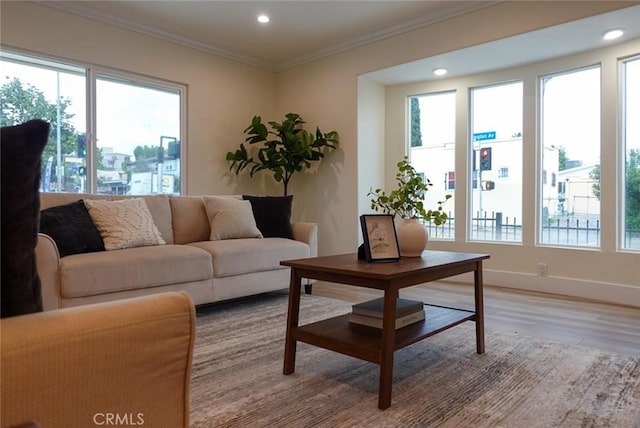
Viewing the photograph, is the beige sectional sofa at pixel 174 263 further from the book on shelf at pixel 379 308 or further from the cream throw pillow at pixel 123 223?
the book on shelf at pixel 379 308

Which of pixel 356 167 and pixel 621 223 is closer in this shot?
pixel 621 223

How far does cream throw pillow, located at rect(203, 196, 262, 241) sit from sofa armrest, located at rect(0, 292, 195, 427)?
107 inches

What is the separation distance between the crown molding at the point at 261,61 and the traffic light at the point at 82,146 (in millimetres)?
1128

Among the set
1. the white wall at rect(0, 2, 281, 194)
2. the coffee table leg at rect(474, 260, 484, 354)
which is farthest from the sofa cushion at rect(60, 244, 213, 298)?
the white wall at rect(0, 2, 281, 194)

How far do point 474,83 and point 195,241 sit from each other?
3.38 m

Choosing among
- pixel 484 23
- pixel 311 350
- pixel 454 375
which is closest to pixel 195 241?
pixel 311 350

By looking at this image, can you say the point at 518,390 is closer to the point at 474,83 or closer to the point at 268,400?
the point at 268,400

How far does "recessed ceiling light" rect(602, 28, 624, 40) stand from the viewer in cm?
341

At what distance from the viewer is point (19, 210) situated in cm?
72

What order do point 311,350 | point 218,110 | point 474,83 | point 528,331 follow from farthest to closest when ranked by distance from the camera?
point 218,110, point 474,83, point 528,331, point 311,350

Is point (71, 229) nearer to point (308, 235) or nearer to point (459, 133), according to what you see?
point (308, 235)

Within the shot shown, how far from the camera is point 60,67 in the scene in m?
3.95

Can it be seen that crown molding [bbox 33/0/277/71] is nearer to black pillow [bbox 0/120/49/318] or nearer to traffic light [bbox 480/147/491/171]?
traffic light [bbox 480/147/491/171]

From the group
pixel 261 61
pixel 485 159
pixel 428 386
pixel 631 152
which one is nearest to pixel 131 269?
pixel 428 386
